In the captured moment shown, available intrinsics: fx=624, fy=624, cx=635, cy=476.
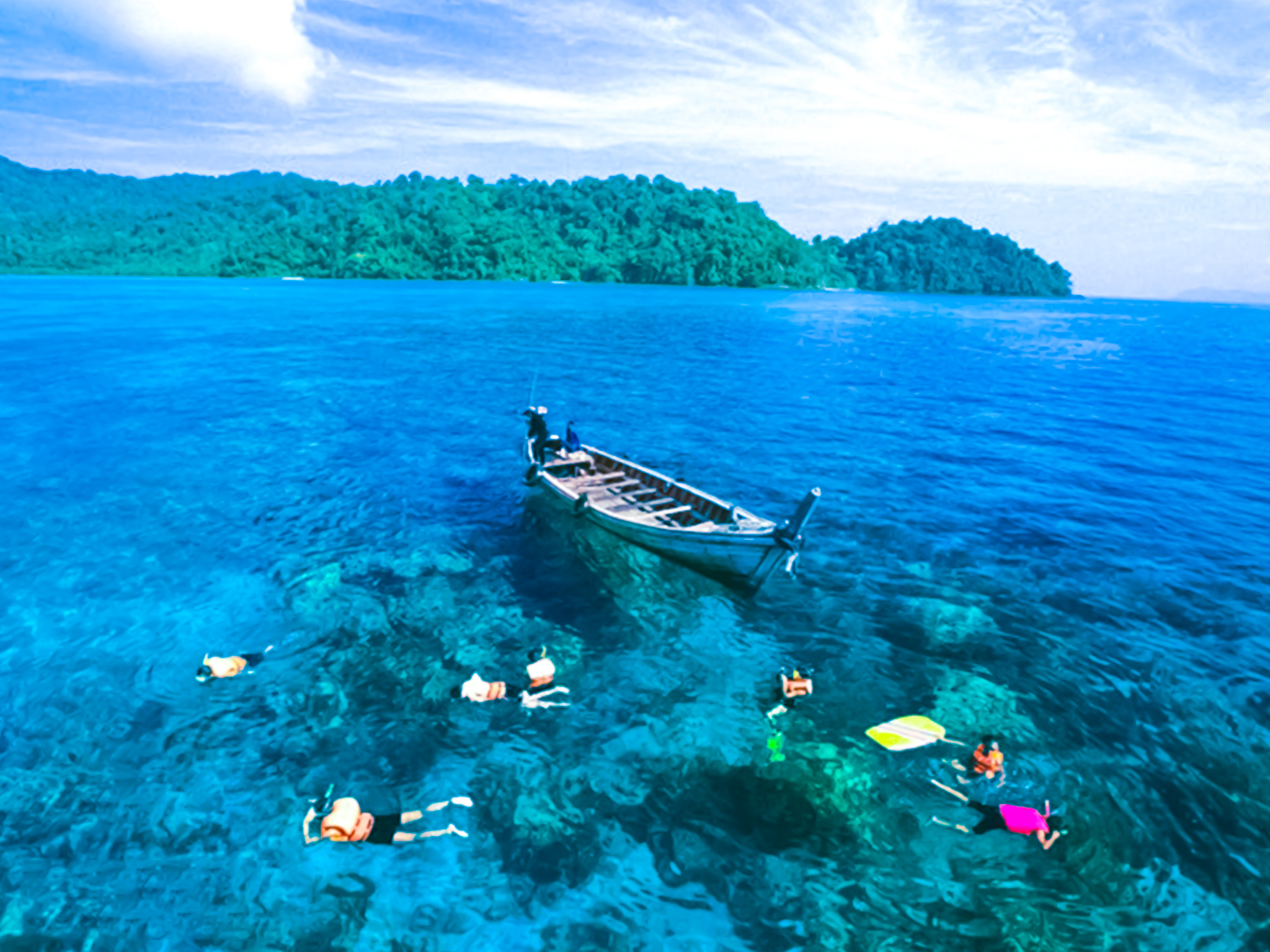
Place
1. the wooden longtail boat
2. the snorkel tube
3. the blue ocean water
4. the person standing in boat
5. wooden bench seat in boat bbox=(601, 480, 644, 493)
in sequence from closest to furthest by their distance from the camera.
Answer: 1. the blue ocean water
2. the snorkel tube
3. the wooden longtail boat
4. wooden bench seat in boat bbox=(601, 480, 644, 493)
5. the person standing in boat

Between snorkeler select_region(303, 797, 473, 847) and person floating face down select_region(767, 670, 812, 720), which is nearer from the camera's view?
snorkeler select_region(303, 797, 473, 847)

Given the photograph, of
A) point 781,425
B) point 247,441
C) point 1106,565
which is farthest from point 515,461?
point 1106,565

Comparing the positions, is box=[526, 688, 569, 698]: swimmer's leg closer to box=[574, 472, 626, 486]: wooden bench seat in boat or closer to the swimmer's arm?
the swimmer's arm

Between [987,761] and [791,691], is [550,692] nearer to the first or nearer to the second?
[791,691]

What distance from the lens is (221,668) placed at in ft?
51.8

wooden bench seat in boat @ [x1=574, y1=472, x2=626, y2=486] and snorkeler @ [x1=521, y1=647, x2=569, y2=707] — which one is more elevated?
wooden bench seat in boat @ [x1=574, y1=472, x2=626, y2=486]

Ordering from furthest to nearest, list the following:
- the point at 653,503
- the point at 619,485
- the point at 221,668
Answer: the point at 619,485
the point at 653,503
the point at 221,668

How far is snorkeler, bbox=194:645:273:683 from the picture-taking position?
51.6 feet

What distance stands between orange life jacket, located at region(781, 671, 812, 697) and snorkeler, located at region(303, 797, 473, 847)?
25.5ft

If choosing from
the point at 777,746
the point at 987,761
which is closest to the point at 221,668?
the point at 777,746

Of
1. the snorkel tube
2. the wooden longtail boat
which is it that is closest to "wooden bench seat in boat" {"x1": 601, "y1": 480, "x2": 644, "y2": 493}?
the wooden longtail boat

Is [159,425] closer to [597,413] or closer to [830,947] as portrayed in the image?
[597,413]

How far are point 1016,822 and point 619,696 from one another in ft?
27.8

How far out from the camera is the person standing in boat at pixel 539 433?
27594 mm
